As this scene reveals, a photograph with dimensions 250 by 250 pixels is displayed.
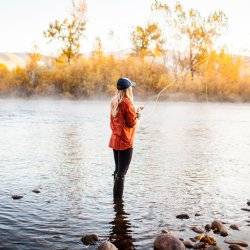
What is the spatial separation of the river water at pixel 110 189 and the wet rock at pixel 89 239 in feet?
0.33

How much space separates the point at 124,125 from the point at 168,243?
243cm

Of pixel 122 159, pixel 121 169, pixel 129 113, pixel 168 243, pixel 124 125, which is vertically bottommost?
pixel 168 243

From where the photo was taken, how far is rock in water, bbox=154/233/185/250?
6586 millimetres

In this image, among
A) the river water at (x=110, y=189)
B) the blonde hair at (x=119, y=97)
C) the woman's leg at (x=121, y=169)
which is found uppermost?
the blonde hair at (x=119, y=97)

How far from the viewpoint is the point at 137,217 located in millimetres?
8195

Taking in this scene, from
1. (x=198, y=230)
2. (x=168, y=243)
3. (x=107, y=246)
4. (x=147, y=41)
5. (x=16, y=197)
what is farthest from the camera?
(x=147, y=41)

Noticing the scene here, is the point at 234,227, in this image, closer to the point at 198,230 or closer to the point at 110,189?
the point at 198,230

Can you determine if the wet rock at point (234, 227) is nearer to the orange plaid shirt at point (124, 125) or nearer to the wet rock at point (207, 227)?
the wet rock at point (207, 227)

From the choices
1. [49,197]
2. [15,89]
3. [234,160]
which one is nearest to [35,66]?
[15,89]

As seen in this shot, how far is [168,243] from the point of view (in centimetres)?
662

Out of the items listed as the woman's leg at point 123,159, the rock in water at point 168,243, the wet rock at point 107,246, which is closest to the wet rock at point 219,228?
the rock in water at point 168,243

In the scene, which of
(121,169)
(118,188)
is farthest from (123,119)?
(118,188)

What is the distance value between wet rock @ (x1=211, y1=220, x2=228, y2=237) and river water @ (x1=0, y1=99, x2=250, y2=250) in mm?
146

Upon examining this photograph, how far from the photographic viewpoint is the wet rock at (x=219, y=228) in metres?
7.35
